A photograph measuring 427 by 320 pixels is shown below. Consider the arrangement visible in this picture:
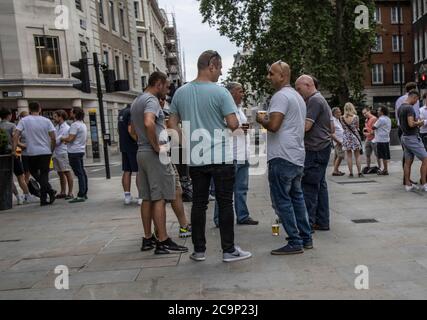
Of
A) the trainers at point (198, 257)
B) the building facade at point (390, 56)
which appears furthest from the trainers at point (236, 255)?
the building facade at point (390, 56)

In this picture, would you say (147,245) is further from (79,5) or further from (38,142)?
(79,5)

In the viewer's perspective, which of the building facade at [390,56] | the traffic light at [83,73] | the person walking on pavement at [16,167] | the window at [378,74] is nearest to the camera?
the person walking on pavement at [16,167]

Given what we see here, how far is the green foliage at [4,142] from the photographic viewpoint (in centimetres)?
827

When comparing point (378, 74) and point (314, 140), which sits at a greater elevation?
point (378, 74)

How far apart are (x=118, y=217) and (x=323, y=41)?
887 inches

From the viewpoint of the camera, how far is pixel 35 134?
8.48 metres

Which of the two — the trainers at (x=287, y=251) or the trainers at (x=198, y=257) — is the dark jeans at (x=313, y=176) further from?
the trainers at (x=198, y=257)

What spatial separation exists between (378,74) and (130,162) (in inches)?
1860

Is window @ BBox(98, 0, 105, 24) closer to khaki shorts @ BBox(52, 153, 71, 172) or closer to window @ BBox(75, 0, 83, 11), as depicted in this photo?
window @ BBox(75, 0, 83, 11)

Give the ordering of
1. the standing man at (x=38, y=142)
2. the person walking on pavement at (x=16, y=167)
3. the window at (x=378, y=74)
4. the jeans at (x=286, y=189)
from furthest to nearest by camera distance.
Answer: the window at (x=378, y=74)
the person walking on pavement at (x=16, y=167)
the standing man at (x=38, y=142)
the jeans at (x=286, y=189)

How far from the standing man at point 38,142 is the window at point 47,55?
17.0m

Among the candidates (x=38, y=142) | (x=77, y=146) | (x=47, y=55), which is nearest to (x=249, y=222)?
(x=77, y=146)

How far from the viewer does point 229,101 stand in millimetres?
4094
